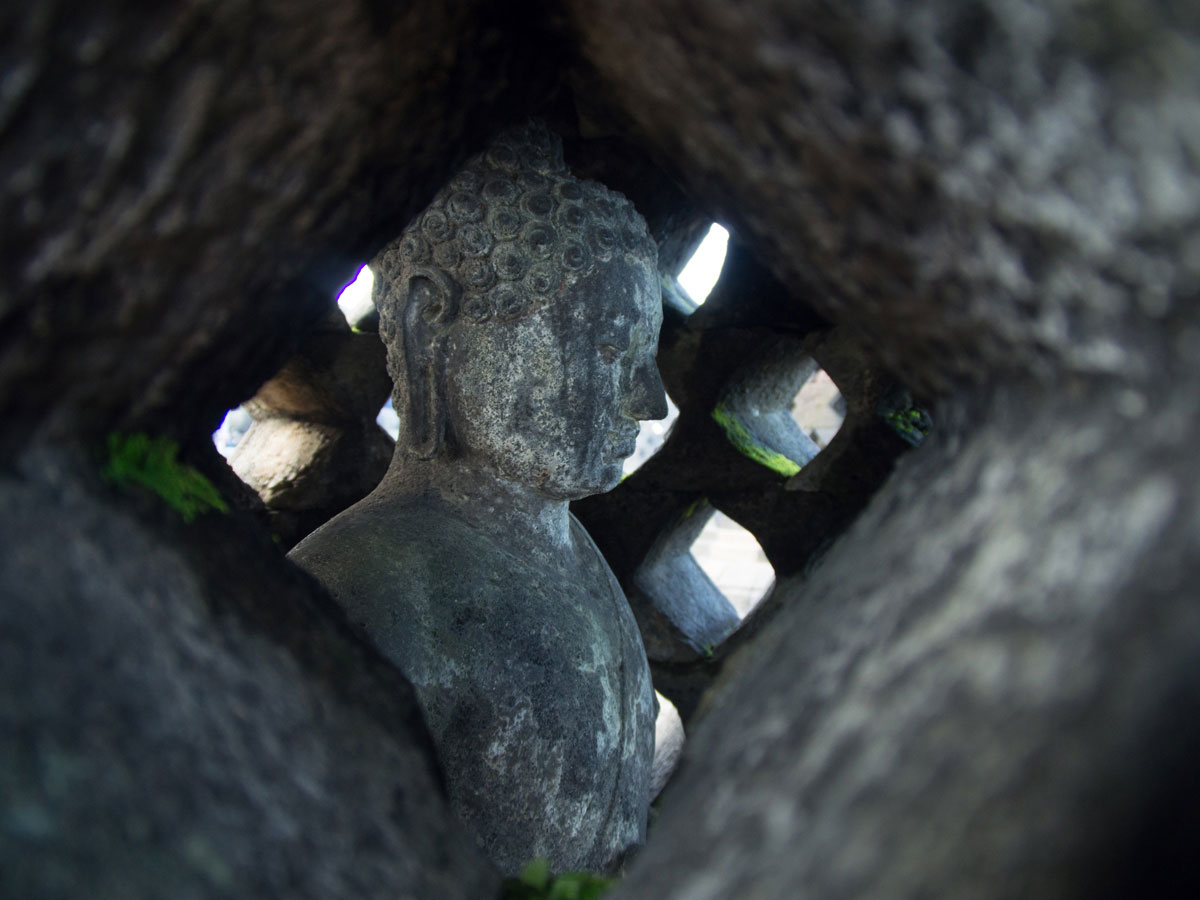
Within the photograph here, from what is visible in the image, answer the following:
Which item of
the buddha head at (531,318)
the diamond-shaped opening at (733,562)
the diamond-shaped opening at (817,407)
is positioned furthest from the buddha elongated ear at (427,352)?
the diamond-shaped opening at (733,562)

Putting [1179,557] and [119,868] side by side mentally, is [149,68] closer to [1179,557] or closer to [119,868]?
[119,868]

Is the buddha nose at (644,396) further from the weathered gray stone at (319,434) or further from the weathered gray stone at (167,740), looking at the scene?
the weathered gray stone at (319,434)

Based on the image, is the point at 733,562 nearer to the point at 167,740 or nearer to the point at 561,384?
the point at 561,384

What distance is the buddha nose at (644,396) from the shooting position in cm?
167

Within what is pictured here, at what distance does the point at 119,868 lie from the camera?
0.60 m

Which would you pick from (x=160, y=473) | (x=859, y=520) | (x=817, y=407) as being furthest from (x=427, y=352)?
(x=817, y=407)

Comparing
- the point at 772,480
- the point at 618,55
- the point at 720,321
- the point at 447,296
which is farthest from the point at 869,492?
the point at 618,55

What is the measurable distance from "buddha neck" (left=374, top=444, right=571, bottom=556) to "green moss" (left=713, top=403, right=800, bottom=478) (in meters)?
0.97

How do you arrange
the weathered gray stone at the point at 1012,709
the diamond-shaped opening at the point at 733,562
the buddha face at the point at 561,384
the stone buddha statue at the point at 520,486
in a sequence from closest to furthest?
the weathered gray stone at the point at 1012,709 → the stone buddha statue at the point at 520,486 → the buddha face at the point at 561,384 → the diamond-shaped opening at the point at 733,562

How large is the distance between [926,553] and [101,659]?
0.55 m

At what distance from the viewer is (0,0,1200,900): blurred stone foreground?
1.76ft

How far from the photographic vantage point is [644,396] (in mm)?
1672

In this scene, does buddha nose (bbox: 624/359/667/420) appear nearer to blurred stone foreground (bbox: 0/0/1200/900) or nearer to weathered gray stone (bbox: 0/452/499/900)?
blurred stone foreground (bbox: 0/0/1200/900)

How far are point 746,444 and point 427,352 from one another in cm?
116
